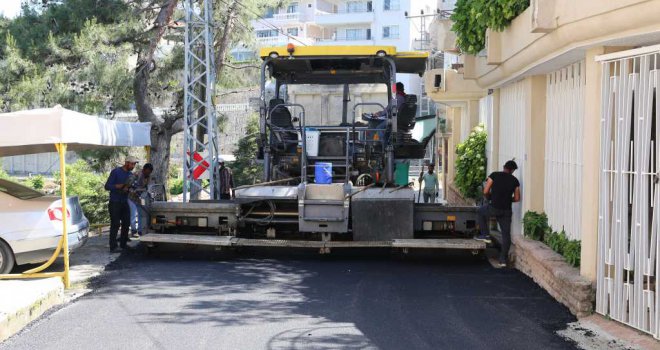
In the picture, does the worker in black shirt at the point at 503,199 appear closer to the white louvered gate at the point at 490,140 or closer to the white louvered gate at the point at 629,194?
the white louvered gate at the point at 490,140

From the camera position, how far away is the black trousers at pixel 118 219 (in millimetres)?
12998

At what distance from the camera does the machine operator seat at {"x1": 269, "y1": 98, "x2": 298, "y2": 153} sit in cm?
1287

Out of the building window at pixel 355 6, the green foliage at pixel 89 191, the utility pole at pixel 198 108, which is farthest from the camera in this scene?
the building window at pixel 355 6

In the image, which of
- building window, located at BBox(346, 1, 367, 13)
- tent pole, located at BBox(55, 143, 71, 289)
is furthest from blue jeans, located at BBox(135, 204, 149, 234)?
building window, located at BBox(346, 1, 367, 13)

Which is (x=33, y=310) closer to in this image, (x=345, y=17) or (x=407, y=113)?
(x=407, y=113)

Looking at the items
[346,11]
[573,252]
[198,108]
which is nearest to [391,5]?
[346,11]

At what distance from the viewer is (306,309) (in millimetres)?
8500

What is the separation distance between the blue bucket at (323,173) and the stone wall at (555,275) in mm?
2959

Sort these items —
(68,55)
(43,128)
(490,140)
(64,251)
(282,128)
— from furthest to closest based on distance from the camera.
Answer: (68,55) → (490,140) → (282,128) → (64,251) → (43,128)

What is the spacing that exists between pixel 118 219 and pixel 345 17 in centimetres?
4105

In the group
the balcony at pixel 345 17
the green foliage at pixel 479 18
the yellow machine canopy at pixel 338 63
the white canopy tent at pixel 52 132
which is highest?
the balcony at pixel 345 17

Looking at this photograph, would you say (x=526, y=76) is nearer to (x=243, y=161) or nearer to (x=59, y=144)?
(x=59, y=144)

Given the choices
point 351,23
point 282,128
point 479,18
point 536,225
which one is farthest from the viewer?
point 351,23

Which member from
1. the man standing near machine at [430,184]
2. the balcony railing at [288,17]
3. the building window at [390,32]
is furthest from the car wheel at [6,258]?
the balcony railing at [288,17]
